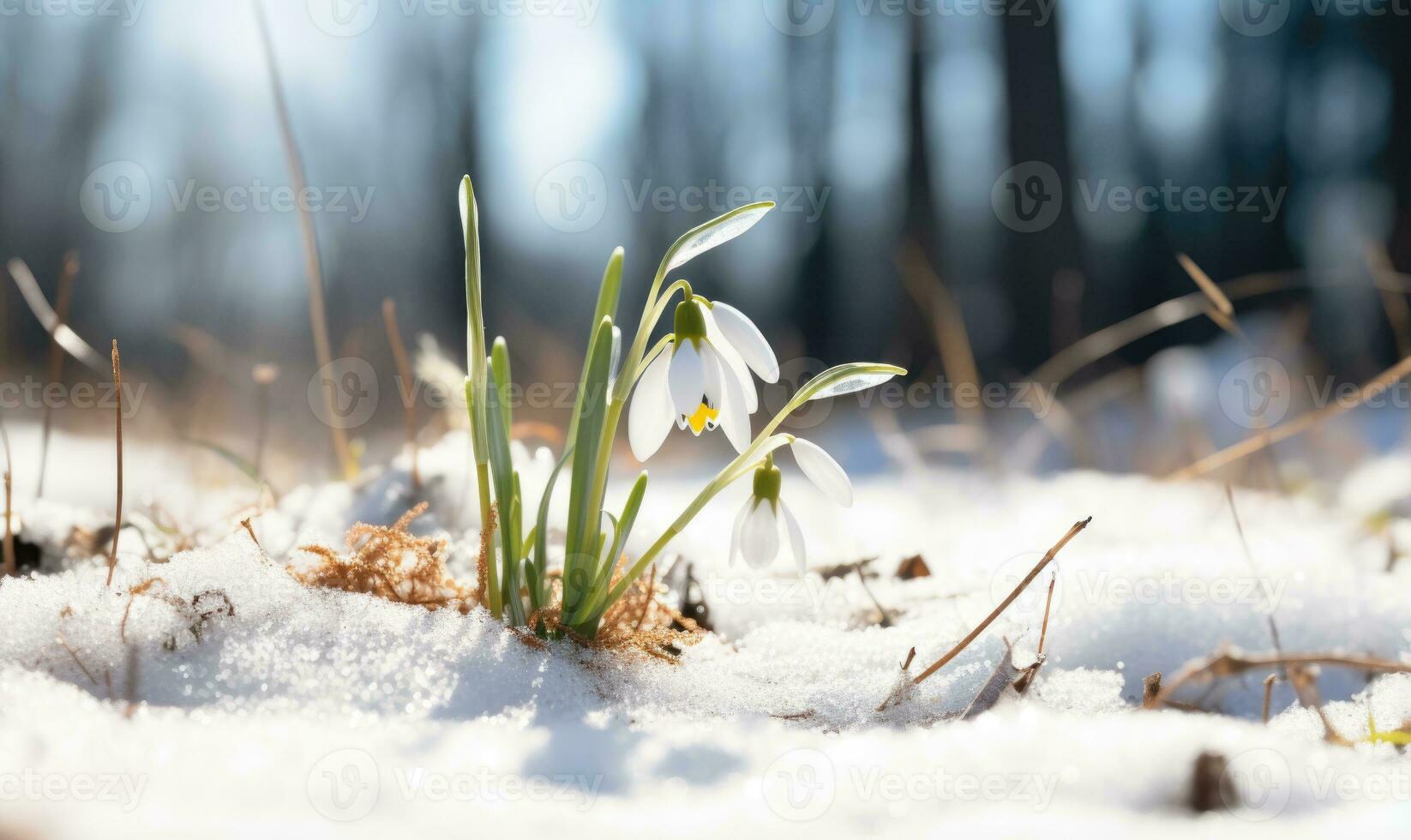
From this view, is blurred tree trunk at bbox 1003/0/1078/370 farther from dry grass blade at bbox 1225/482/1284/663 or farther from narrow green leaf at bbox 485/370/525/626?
narrow green leaf at bbox 485/370/525/626

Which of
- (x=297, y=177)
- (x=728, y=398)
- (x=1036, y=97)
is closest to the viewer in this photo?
(x=728, y=398)

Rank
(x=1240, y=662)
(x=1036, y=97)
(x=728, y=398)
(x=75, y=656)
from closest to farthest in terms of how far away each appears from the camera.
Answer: (x=1240, y=662) < (x=75, y=656) < (x=728, y=398) < (x=1036, y=97)

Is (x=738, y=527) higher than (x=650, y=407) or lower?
lower

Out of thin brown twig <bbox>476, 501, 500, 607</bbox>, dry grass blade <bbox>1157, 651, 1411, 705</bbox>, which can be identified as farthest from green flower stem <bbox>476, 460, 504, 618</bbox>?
dry grass blade <bbox>1157, 651, 1411, 705</bbox>

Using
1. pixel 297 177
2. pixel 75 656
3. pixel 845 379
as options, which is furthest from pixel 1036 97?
pixel 75 656

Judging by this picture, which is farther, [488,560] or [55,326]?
[55,326]

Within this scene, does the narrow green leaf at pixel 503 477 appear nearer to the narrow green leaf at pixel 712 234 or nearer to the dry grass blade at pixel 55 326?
the narrow green leaf at pixel 712 234

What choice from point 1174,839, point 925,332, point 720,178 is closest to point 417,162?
point 720,178

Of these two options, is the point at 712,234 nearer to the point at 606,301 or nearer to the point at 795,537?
the point at 606,301
